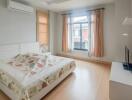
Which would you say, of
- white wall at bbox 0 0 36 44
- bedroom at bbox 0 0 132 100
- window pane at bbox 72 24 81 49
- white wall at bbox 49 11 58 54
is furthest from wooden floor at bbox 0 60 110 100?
white wall at bbox 49 11 58 54

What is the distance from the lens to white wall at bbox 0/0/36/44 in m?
3.51

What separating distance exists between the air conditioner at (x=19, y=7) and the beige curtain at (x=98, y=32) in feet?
9.24

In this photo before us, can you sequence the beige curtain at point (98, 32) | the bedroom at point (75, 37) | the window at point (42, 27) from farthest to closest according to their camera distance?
the window at point (42, 27) → the beige curtain at point (98, 32) → the bedroom at point (75, 37)

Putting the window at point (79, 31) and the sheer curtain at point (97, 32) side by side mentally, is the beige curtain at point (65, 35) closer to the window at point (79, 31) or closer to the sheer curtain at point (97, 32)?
the window at point (79, 31)

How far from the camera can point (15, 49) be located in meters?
3.72

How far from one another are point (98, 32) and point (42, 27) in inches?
108

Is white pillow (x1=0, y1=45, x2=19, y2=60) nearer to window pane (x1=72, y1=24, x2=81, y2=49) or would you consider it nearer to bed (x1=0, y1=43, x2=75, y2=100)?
bed (x1=0, y1=43, x2=75, y2=100)

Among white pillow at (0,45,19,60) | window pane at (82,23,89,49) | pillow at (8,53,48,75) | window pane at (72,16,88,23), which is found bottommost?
pillow at (8,53,48,75)

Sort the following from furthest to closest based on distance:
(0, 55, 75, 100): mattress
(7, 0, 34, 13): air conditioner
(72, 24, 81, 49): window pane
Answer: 1. (72, 24, 81, 49): window pane
2. (7, 0, 34, 13): air conditioner
3. (0, 55, 75, 100): mattress

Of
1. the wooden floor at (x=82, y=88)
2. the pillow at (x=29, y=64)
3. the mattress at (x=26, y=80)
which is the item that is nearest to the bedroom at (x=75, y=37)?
the wooden floor at (x=82, y=88)

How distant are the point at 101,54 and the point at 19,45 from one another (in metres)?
3.50

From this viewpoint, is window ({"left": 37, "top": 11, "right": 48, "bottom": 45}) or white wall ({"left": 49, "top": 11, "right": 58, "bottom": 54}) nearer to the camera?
window ({"left": 37, "top": 11, "right": 48, "bottom": 45})

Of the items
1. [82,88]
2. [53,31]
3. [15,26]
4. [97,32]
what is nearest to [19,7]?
[15,26]

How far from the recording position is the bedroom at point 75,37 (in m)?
2.54
